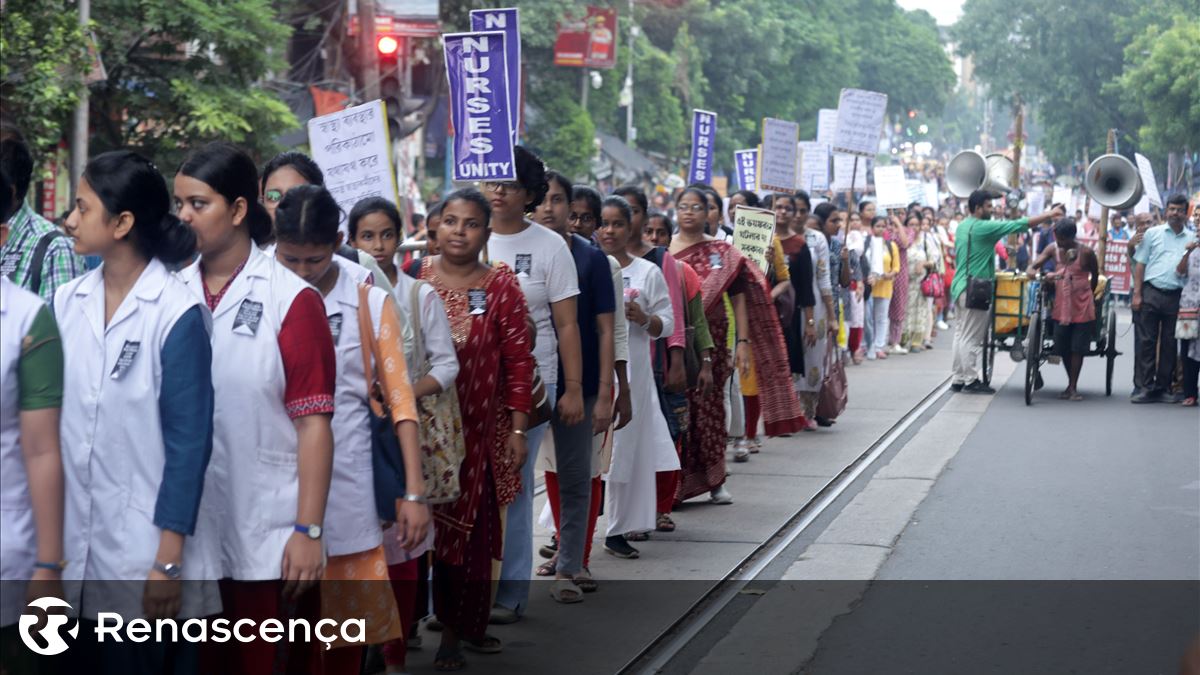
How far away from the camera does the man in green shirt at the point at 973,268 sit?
15805 millimetres

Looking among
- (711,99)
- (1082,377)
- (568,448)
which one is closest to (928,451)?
(568,448)

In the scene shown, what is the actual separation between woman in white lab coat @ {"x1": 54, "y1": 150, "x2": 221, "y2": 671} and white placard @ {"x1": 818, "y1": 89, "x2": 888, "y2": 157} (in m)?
15.2

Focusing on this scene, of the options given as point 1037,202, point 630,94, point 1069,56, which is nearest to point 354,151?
point 1037,202

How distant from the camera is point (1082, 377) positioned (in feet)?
60.0

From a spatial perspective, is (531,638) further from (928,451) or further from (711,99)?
(711,99)

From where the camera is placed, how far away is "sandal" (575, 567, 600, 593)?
7145 mm

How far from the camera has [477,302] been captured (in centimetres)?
596

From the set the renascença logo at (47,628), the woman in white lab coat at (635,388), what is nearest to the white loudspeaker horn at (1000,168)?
the woman in white lab coat at (635,388)

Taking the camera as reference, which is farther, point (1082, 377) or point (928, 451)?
point (1082, 377)

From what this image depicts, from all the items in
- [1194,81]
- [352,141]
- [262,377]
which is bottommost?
[262,377]

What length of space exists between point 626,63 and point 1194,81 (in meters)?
14.1

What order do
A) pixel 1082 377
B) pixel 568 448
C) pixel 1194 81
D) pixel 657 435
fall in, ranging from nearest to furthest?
1. pixel 568 448
2. pixel 657 435
3. pixel 1082 377
4. pixel 1194 81

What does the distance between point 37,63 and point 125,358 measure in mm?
12019

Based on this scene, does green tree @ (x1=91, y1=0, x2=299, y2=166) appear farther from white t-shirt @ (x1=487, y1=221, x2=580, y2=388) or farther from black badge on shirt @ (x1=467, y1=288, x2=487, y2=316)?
black badge on shirt @ (x1=467, y1=288, x2=487, y2=316)
